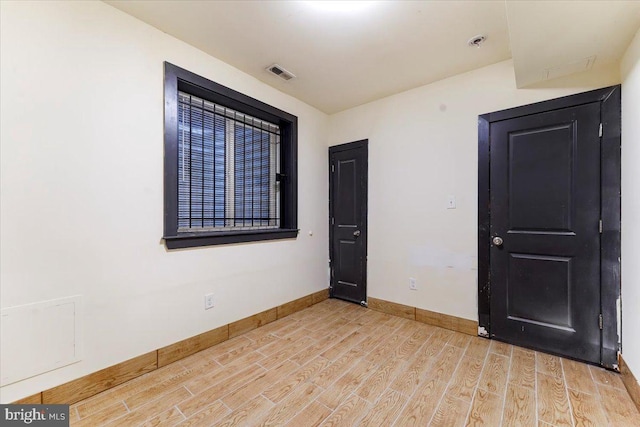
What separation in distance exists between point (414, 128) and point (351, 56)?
1.06 m

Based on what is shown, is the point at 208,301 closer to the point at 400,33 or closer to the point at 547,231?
the point at 400,33

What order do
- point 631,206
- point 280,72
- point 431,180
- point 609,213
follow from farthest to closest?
point 431,180 → point 280,72 → point 609,213 → point 631,206

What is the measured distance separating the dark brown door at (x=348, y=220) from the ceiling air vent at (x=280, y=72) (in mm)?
1140

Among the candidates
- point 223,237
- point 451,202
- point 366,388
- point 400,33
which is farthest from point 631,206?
point 223,237

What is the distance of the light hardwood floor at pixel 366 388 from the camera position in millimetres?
1525

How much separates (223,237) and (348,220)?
1.66 m

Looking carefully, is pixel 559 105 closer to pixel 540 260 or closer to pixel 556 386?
pixel 540 260

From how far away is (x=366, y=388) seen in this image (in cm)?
179

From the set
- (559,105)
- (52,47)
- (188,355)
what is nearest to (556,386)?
(559,105)

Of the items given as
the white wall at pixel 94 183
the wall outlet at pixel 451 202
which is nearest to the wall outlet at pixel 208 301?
the white wall at pixel 94 183

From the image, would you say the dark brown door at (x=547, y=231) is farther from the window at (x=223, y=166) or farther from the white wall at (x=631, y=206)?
the window at (x=223, y=166)
